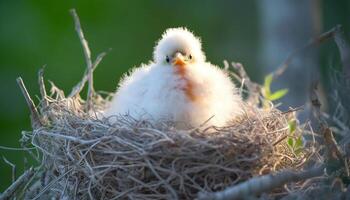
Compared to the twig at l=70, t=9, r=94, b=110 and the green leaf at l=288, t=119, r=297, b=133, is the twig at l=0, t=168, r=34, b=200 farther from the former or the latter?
the green leaf at l=288, t=119, r=297, b=133

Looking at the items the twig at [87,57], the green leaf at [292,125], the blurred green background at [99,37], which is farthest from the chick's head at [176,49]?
the blurred green background at [99,37]

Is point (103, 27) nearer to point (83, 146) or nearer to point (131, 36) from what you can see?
point (131, 36)

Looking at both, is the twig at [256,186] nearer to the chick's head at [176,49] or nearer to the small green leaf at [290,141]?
the small green leaf at [290,141]

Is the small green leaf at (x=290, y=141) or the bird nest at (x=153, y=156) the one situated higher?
the small green leaf at (x=290, y=141)

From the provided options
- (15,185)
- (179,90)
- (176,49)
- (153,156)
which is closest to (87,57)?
(176,49)

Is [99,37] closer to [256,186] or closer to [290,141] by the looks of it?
[290,141]

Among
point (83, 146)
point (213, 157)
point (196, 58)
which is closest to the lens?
point (213, 157)

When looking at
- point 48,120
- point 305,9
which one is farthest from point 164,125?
point 305,9
